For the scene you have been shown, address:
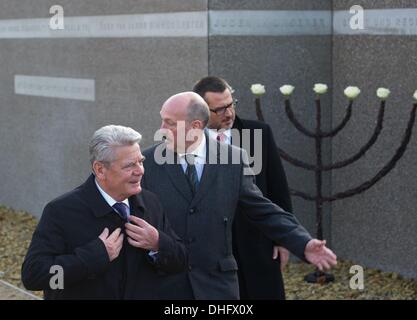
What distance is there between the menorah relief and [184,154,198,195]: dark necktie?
138 inches

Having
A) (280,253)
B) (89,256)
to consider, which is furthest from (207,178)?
(280,253)

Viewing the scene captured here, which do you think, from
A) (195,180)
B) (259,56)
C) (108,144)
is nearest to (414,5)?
(259,56)

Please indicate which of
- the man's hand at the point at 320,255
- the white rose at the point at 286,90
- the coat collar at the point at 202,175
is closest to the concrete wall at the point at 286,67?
the white rose at the point at 286,90

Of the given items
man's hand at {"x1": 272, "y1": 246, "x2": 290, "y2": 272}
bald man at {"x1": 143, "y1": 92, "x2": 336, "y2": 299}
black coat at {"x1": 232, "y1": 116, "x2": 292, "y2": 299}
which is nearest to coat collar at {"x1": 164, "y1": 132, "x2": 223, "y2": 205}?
bald man at {"x1": 143, "y1": 92, "x2": 336, "y2": 299}

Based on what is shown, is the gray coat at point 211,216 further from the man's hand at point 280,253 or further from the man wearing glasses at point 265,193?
the man's hand at point 280,253

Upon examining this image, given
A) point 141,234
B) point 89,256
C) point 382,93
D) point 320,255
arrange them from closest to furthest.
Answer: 1. point 89,256
2. point 141,234
3. point 320,255
4. point 382,93

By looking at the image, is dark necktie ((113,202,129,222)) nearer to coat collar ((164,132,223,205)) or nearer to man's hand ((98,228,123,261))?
man's hand ((98,228,123,261))

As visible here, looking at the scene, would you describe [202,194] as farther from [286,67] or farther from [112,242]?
[286,67]

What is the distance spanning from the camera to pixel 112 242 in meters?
4.48

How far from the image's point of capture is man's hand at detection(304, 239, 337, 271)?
16.5ft

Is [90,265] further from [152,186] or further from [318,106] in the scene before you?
[318,106]

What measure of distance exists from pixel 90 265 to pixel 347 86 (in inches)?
217

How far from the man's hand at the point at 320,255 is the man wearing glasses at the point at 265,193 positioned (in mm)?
1132

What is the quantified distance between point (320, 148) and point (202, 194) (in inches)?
159
